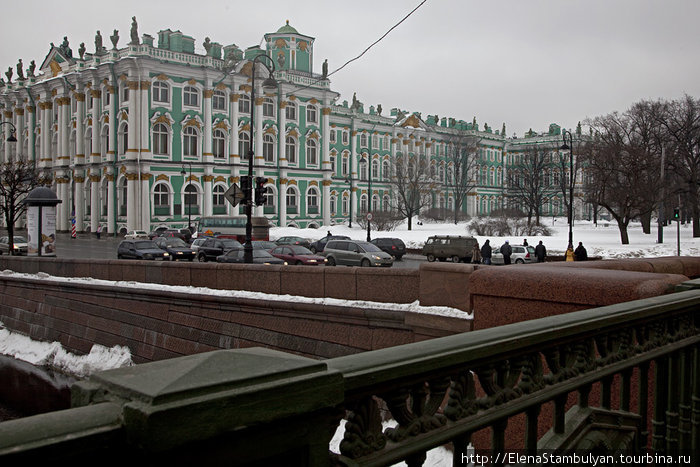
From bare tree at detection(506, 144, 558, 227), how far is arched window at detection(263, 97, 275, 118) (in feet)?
94.3

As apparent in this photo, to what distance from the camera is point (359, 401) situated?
2133mm

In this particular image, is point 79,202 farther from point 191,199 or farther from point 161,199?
point 191,199

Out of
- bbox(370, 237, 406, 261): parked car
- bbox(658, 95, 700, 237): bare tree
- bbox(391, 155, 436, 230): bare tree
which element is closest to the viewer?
bbox(370, 237, 406, 261): parked car

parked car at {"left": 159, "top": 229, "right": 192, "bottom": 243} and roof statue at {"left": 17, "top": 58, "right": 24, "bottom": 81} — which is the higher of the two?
roof statue at {"left": 17, "top": 58, "right": 24, "bottom": 81}

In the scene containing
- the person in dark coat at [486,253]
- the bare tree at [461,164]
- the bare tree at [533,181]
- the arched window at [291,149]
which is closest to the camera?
the person in dark coat at [486,253]

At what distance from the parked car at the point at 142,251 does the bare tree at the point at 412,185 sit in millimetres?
34983

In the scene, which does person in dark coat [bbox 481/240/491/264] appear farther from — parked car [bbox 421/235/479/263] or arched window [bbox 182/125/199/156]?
arched window [bbox 182/125/199/156]

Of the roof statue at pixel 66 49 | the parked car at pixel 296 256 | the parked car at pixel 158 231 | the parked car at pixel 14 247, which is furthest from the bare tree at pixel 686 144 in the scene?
the roof statue at pixel 66 49

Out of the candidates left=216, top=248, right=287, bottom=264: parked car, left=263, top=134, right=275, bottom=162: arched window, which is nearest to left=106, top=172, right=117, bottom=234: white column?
left=263, top=134, right=275, bottom=162: arched window

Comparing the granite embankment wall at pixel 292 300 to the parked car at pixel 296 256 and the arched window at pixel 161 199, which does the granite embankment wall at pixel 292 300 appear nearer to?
the parked car at pixel 296 256

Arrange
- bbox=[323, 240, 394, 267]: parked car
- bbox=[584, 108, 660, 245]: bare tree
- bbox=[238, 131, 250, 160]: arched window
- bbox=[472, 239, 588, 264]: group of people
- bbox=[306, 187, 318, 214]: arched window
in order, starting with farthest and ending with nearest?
bbox=[306, 187, 318, 214]: arched window
bbox=[238, 131, 250, 160]: arched window
bbox=[584, 108, 660, 245]: bare tree
bbox=[472, 239, 588, 264]: group of people
bbox=[323, 240, 394, 267]: parked car

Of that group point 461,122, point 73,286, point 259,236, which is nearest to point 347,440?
point 73,286

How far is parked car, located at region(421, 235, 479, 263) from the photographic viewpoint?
35.4 metres

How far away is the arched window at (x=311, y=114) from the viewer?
66.2 meters
